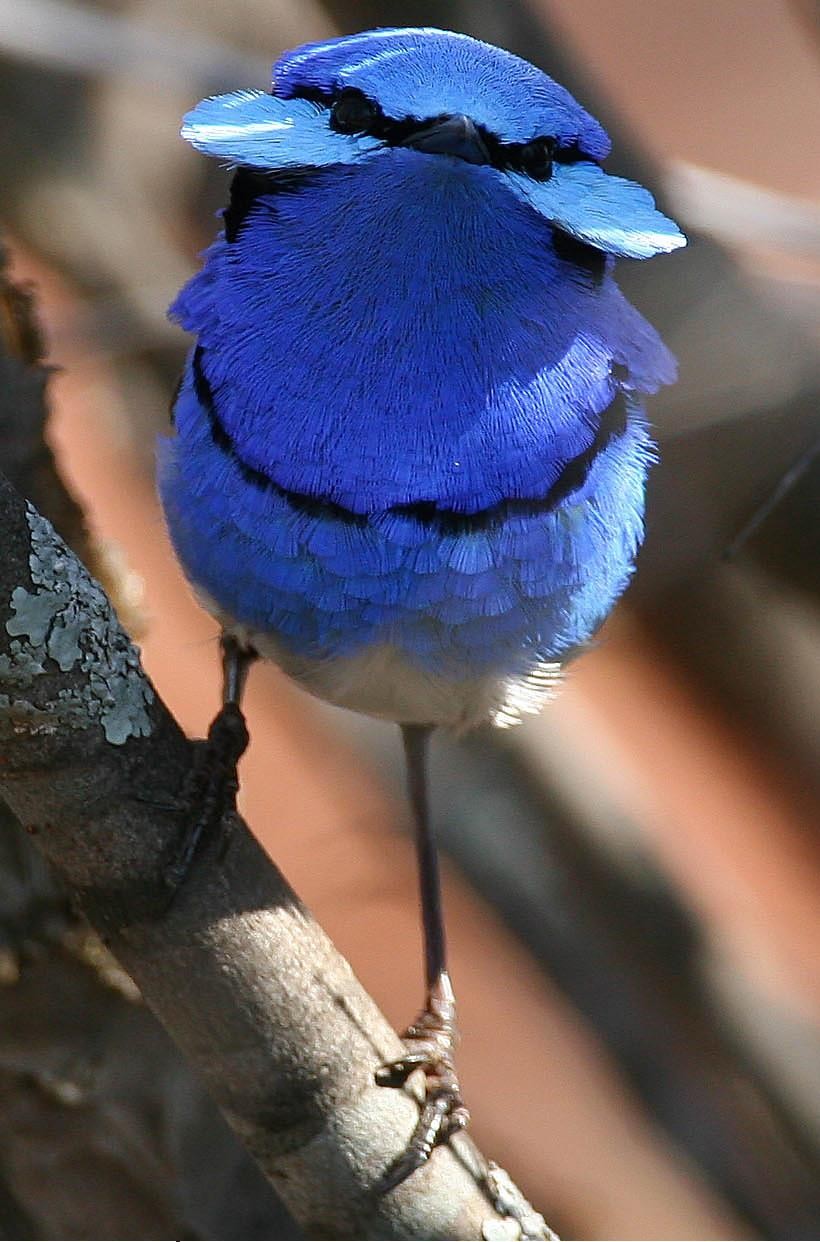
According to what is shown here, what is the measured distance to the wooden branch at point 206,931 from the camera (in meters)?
1.01

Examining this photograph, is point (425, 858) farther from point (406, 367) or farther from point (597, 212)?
point (597, 212)

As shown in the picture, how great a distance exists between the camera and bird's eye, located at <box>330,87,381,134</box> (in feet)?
3.90

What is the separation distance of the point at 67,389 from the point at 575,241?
1815mm

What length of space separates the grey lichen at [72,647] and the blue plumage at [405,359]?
22 cm

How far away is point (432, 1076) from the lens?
139 centimetres

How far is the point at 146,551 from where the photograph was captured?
3365 mm

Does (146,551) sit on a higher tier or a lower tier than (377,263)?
lower

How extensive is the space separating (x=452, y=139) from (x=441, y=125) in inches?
0.7

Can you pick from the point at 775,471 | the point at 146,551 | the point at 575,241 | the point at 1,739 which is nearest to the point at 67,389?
the point at 146,551

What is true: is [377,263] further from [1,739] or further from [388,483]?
[1,739]

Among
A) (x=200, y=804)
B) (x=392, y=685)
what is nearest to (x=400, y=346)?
(x=392, y=685)

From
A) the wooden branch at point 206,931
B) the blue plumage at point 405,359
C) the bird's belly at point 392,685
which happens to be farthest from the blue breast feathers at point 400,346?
the wooden branch at point 206,931

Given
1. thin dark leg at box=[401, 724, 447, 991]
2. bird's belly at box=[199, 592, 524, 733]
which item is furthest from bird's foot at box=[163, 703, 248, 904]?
thin dark leg at box=[401, 724, 447, 991]

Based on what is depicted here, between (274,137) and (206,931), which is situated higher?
(274,137)
